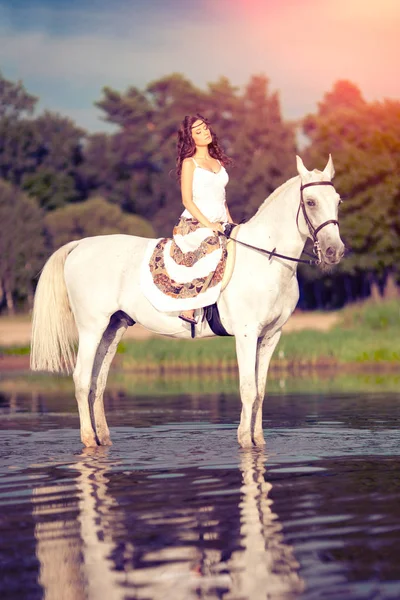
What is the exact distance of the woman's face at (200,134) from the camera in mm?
12938

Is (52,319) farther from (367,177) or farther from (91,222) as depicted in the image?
(91,222)

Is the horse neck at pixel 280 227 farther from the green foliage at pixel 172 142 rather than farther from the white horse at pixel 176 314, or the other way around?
the green foliage at pixel 172 142

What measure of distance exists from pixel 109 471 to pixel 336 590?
4.96 meters

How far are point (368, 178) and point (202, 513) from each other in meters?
73.0

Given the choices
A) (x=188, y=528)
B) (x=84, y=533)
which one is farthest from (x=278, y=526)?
(x=84, y=533)

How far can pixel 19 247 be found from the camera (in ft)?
292

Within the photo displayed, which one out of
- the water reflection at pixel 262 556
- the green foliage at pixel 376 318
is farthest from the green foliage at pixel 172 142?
the water reflection at pixel 262 556

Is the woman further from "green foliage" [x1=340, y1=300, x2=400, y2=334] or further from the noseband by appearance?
"green foliage" [x1=340, y1=300, x2=400, y2=334]

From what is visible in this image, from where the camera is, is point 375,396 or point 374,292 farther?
point 374,292

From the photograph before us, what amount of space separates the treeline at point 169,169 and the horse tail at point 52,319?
49129mm

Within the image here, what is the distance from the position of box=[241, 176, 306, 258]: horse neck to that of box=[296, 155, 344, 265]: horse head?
11.7 inches

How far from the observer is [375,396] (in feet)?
64.8

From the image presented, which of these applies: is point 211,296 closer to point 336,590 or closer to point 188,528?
point 188,528

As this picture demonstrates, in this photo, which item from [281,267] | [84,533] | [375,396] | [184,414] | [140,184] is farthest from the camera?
[140,184]
